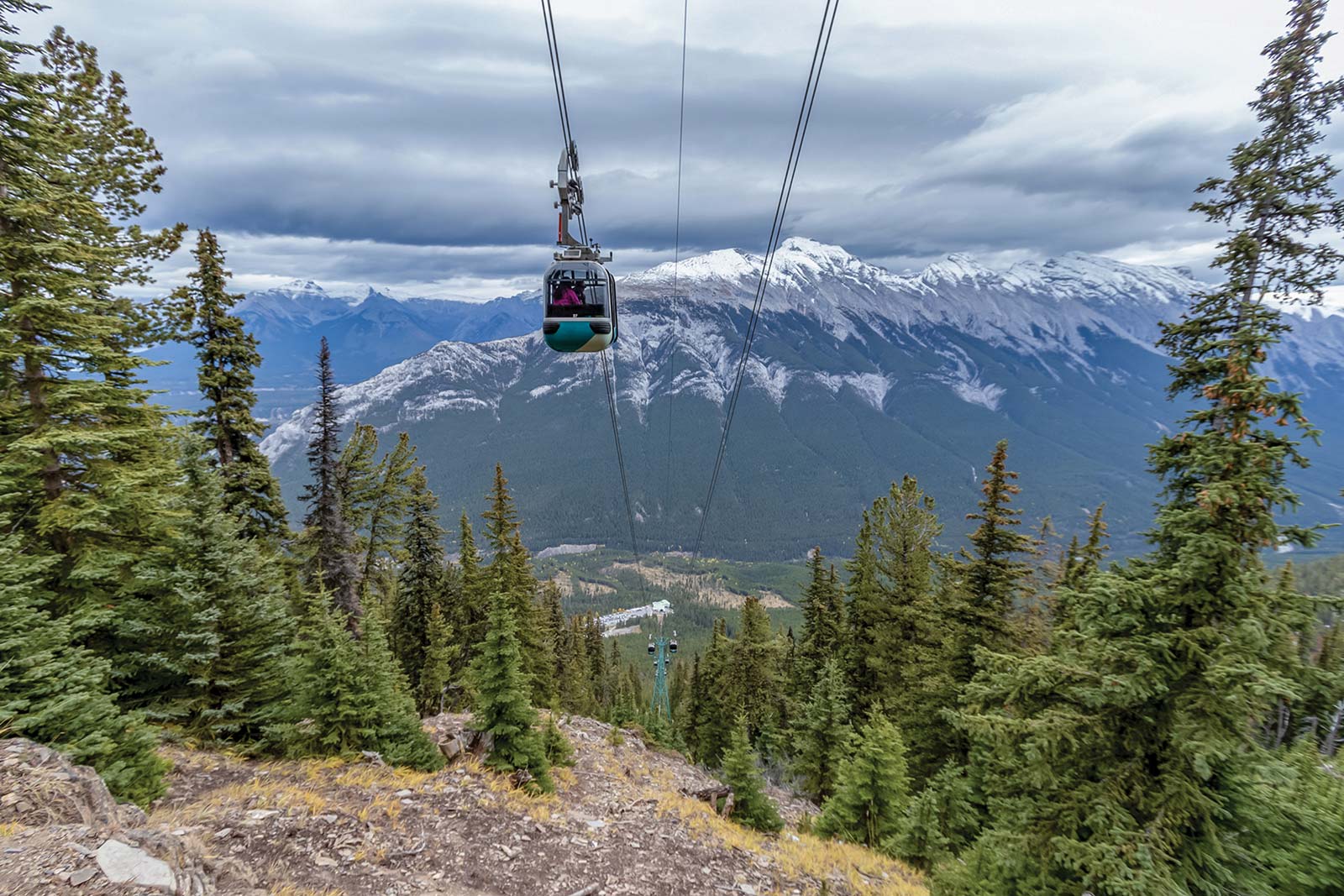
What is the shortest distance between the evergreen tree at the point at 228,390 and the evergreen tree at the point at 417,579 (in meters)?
7.85

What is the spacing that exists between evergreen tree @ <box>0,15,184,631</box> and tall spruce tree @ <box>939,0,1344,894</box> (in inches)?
653

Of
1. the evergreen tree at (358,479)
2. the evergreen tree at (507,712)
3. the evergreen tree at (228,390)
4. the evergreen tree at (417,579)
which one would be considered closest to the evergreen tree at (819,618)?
the evergreen tree at (417,579)

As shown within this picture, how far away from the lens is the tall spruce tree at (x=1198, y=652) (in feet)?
26.9

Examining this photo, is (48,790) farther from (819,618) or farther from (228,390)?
(819,618)

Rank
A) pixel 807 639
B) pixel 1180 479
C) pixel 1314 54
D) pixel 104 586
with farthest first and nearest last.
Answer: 1. pixel 807 639
2. pixel 104 586
3. pixel 1180 479
4. pixel 1314 54

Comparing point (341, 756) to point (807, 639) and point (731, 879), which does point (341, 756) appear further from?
point (807, 639)

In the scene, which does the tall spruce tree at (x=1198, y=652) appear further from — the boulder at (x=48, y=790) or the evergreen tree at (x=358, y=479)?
the evergreen tree at (x=358, y=479)

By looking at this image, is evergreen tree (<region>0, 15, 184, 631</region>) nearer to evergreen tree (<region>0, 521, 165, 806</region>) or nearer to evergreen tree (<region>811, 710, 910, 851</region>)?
evergreen tree (<region>0, 521, 165, 806</region>)

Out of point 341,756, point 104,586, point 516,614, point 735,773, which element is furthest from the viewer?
point 516,614

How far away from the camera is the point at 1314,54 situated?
9.13 meters

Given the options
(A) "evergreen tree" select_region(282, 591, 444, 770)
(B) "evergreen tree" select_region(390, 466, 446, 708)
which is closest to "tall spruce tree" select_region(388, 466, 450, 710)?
(B) "evergreen tree" select_region(390, 466, 446, 708)

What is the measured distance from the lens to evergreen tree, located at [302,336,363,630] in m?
22.5

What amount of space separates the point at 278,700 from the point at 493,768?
550 cm

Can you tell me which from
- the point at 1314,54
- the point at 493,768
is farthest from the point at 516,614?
the point at 1314,54
